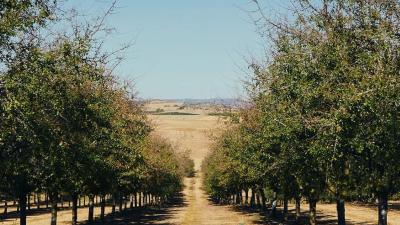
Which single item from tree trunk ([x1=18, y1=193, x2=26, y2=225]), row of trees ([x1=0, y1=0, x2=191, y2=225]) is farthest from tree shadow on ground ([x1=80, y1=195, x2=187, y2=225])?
row of trees ([x1=0, y1=0, x2=191, y2=225])

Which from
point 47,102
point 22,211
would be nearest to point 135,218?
point 22,211

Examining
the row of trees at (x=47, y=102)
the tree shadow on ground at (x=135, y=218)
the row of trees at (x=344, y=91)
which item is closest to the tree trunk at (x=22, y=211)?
the row of trees at (x=47, y=102)

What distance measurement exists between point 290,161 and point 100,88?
36.2 feet

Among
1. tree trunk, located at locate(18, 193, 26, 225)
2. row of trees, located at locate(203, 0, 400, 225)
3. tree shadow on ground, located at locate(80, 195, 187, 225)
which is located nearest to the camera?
row of trees, located at locate(203, 0, 400, 225)

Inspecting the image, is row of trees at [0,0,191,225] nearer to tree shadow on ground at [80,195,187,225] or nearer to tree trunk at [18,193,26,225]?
tree trunk at [18,193,26,225]

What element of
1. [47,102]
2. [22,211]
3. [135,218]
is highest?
[47,102]

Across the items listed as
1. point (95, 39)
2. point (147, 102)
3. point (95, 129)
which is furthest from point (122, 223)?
point (95, 39)

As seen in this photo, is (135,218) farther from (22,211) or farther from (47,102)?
(47,102)

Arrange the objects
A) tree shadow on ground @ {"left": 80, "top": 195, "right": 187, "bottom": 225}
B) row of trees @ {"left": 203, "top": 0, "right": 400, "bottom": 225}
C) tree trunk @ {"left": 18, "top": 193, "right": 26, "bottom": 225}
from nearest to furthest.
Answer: row of trees @ {"left": 203, "top": 0, "right": 400, "bottom": 225}
tree trunk @ {"left": 18, "top": 193, "right": 26, "bottom": 225}
tree shadow on ground @ {"left": 80, "top": 195, "right": 187, "bottom": 225}

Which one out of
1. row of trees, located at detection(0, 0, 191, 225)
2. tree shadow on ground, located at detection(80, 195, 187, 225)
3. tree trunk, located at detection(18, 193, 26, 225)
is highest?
row of trees, located at detection(0, 0, 191, 225)

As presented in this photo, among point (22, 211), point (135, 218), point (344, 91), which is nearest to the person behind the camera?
point (344, 91)

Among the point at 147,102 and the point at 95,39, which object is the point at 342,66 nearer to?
the point at 95,39

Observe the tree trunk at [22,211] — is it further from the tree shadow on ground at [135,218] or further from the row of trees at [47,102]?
the tree shadow on ground at [135,218]

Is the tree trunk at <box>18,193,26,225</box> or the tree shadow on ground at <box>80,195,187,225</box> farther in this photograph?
the tree shadow on ground at <box>80,195,187,225</box>
